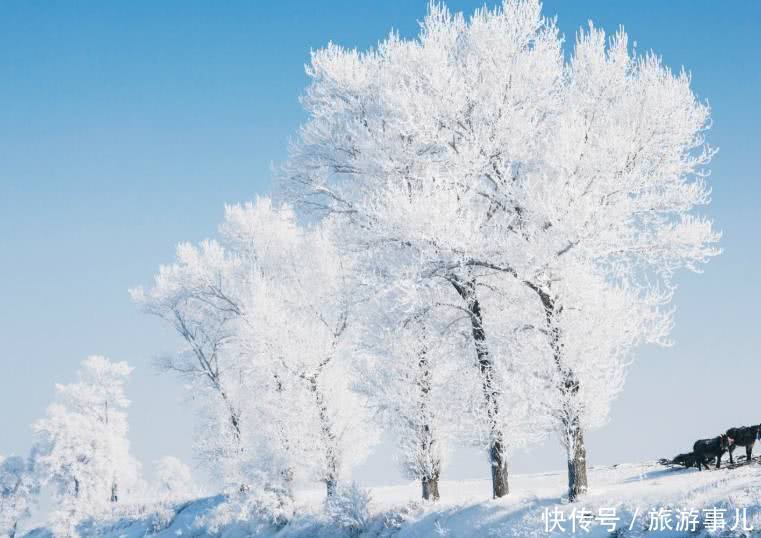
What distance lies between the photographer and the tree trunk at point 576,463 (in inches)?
461

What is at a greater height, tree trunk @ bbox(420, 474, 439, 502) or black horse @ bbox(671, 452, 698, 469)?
black horse @ bbox(671, 452, 698, 469)

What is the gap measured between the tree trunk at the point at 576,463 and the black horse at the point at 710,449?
3352 mm

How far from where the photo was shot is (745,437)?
13383 mm

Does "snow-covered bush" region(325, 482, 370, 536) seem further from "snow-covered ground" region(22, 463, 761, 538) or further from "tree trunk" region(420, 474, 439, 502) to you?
"tree trunk" region(420, 474, 439, 502)

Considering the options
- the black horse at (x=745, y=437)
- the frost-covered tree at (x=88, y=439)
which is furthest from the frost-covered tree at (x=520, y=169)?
the frost-covered tree at (x=88, y=439)

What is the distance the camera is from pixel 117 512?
1187 inches

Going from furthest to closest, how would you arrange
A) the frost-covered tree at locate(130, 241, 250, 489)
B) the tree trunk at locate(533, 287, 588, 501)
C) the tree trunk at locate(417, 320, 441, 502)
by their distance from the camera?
the frost-covered tree at locate(130, 241, 250, 489)
the tree trunk at locate(417, 320, 441, 502)
the tree trunk at locate(533, 287, 588, 501)

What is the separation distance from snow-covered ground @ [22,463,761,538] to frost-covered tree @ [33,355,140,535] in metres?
27.1

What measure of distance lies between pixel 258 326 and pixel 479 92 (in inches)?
370

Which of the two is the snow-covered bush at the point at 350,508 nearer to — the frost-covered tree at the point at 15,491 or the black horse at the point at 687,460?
the black horse at the point at 687,460

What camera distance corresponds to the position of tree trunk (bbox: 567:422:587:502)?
38.4ft

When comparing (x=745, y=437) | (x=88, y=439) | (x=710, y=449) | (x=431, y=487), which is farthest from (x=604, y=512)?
(x=88, y=439)

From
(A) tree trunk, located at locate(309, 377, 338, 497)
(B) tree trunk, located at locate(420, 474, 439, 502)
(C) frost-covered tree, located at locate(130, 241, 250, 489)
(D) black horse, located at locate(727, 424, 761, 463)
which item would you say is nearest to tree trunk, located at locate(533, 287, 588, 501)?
(D) black horse, located at locate(727, 424, 761, 463)

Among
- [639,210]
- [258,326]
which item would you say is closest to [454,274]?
[639,210]
